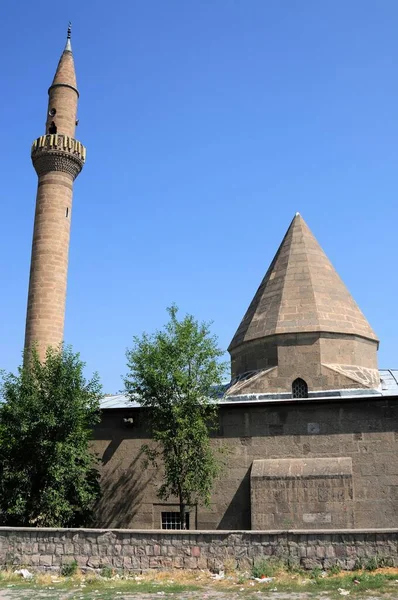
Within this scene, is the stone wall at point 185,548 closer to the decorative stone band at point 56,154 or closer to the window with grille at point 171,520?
the window with grille at point 171,520

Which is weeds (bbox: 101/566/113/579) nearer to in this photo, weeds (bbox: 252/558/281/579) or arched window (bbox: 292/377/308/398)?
weeds (bbox: 252/558/281/579)

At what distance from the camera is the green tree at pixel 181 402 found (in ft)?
48.9

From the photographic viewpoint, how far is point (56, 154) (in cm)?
2233

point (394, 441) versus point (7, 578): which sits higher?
point (394, 441)

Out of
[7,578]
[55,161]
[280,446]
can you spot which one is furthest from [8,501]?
[55,161]

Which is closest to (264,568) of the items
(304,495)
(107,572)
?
(107,572)

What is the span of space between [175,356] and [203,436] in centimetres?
226

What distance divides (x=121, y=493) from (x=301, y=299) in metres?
7.69

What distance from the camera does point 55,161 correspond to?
22.3 meters

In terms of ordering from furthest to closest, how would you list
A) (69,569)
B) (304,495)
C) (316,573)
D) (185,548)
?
(304,495) < (69,569) < (185,548) < (316,573)

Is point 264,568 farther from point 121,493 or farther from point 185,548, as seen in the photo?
point 121,493

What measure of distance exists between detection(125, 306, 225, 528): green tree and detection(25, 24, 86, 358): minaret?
5.46 meters

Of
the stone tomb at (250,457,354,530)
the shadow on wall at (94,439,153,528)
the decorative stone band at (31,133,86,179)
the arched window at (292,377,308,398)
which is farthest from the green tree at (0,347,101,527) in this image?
the decorative stone band at (31,133,86,179)

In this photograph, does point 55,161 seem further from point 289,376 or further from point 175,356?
point 289,376
